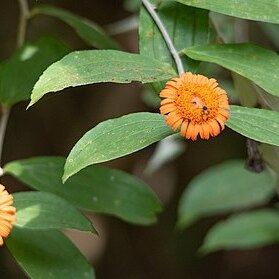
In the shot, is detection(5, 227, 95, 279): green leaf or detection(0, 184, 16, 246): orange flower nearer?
detection(0, 184, 16, 246): orange flower

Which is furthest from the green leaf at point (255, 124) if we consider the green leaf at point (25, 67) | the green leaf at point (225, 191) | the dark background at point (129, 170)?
the dark background at point (129, 170)

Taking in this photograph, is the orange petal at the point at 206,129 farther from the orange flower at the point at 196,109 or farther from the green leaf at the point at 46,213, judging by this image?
the green leaf at the point at 46,213

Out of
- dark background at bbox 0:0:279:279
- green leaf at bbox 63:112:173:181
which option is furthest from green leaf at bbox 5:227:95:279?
dark background at bbox 0:0:279:279

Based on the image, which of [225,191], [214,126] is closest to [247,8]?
[214,126]

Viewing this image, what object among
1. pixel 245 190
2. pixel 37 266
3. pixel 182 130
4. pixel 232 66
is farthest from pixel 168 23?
pixel 245 190

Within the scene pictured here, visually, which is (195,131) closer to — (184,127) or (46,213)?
(184,127)

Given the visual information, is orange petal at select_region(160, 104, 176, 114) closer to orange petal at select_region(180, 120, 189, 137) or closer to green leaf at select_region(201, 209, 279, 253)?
orange petal at select_region(180, 120, 189, 137)
